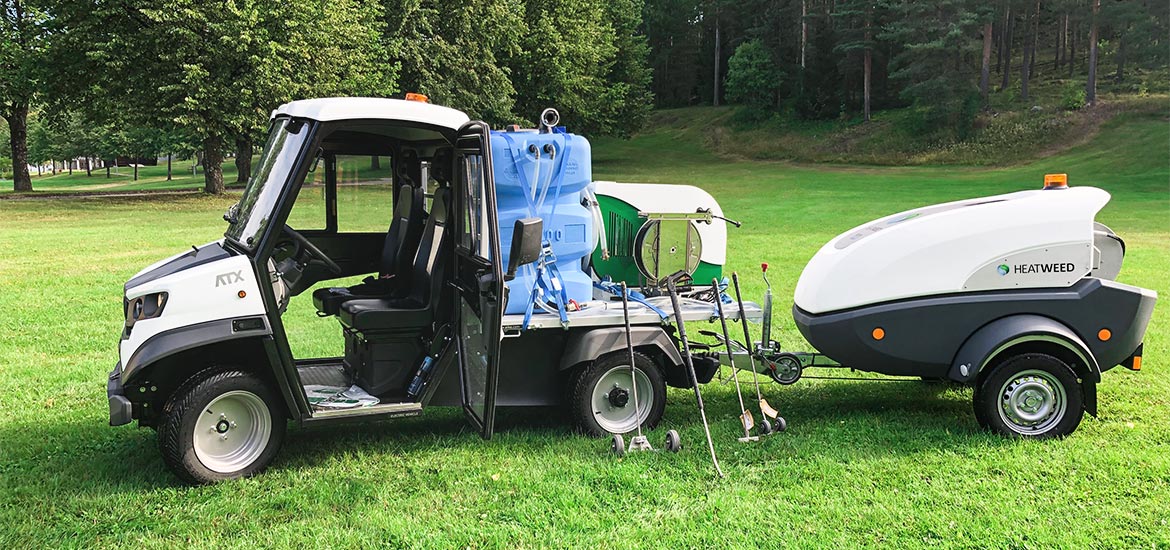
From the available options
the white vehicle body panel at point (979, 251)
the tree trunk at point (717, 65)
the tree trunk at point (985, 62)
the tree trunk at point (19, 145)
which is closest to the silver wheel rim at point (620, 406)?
the white vehicle body panel at point (979, 251)

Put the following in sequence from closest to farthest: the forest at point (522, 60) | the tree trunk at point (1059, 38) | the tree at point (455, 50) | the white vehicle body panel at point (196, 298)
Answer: the white vehicle body panel at point (196, 298), the forest at point (522, 60), the tree at point (455, 50), the tree trunk at point (1059, 38)

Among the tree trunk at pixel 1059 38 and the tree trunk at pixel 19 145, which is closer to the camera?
the tree trunk at pixel 19 145

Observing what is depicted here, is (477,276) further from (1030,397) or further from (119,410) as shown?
(1030,397)

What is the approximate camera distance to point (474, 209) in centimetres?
511

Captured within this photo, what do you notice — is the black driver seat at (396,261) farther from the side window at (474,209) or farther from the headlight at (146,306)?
the headlight at (146,306)

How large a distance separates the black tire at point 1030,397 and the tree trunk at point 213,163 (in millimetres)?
29089

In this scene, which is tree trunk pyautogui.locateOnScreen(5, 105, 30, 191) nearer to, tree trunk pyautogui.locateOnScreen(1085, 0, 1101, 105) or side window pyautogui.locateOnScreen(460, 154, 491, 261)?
side window pyautogui.locateOnScreen(460, 154, 491, 261)

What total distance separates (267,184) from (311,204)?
86cm

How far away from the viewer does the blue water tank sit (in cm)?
539

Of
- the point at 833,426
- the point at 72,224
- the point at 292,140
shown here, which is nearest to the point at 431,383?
the point at 292,140

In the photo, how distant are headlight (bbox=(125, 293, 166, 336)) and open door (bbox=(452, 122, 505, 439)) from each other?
166 centimetres

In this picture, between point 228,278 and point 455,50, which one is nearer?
point 228,278

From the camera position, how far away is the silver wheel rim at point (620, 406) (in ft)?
18.5

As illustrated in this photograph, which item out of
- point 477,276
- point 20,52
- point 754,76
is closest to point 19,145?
point 20,52
